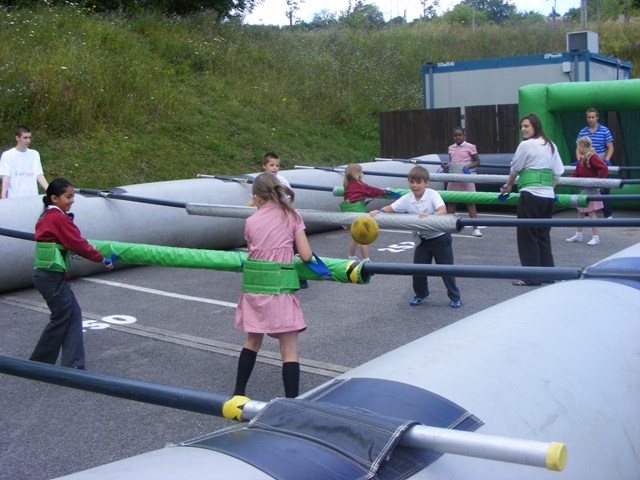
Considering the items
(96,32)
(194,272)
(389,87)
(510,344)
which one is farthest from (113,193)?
(389,87)

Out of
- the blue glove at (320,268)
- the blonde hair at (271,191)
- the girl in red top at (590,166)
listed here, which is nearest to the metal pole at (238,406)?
the blue glove at (320,268)

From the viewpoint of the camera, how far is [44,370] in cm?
297

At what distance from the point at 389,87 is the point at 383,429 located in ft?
82.4

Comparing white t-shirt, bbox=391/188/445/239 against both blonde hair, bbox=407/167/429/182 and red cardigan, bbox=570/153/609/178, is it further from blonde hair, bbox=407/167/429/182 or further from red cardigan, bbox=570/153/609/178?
red cardigan, bbox=570/153/609/178

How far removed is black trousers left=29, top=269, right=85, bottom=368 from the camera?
5.72 metres

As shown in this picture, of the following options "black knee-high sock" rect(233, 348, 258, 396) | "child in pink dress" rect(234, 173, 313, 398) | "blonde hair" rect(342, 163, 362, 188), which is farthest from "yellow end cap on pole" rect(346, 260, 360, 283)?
"blonde hair" rect(342, 163, 362, 188)

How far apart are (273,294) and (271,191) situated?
24.6 inches

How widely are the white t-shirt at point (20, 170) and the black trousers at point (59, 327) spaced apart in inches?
158

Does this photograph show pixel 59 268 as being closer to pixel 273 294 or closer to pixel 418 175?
pixel 273 294

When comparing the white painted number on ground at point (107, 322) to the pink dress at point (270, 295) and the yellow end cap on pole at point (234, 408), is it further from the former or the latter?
the yellow end cap on pole at point (234, 408)

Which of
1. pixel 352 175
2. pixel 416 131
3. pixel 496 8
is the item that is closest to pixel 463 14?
pixel 496 8

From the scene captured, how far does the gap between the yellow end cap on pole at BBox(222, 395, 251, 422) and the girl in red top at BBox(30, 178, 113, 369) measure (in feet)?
10.8

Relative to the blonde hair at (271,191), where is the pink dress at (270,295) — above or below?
below

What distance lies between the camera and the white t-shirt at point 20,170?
942 centimetres
